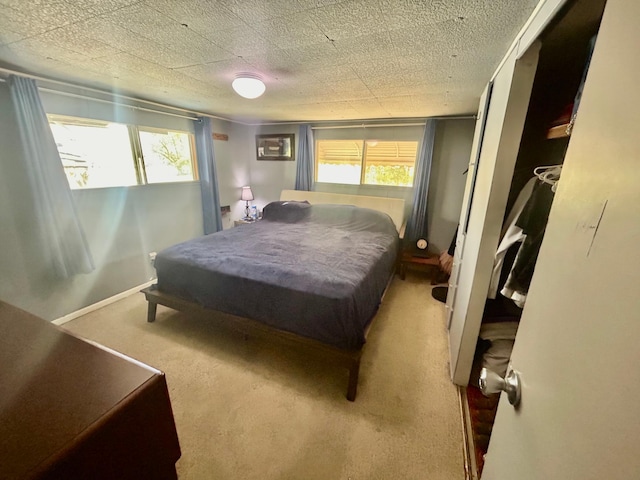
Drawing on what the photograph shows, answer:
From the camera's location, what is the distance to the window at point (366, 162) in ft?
12.6

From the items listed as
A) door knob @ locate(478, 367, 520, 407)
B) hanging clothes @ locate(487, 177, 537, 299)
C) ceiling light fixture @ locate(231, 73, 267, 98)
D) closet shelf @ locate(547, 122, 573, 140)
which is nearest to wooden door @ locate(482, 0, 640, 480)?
door knob @ locate(478, 367, 520, 407)

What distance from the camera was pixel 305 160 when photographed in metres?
4.27

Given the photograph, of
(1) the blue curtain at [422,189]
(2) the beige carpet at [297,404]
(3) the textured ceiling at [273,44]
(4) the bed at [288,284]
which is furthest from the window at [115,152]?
(1) the blue curtain at [422,189]

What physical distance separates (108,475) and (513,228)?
6.13 feet

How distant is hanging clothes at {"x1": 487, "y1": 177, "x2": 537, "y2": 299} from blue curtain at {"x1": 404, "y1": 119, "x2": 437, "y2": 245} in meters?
2.12

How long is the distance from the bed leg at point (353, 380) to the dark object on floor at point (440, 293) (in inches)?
71.0

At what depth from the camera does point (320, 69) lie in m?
1.85

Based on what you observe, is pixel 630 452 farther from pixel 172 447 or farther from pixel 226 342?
pixel 226 342

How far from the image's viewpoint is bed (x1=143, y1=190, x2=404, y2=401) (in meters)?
1.79

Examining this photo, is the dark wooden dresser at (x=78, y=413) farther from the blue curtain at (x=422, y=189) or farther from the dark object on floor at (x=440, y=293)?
the blue curtain at (x=422, y=189)

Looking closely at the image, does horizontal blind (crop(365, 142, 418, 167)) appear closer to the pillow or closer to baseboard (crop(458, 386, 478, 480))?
the pillow

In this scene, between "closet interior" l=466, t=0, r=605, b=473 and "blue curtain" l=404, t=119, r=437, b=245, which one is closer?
"closet interior" l=466, t=0, r=605, b=473

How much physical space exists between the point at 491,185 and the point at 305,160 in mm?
3225

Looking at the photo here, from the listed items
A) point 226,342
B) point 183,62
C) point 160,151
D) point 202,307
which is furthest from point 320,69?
point 160,151
